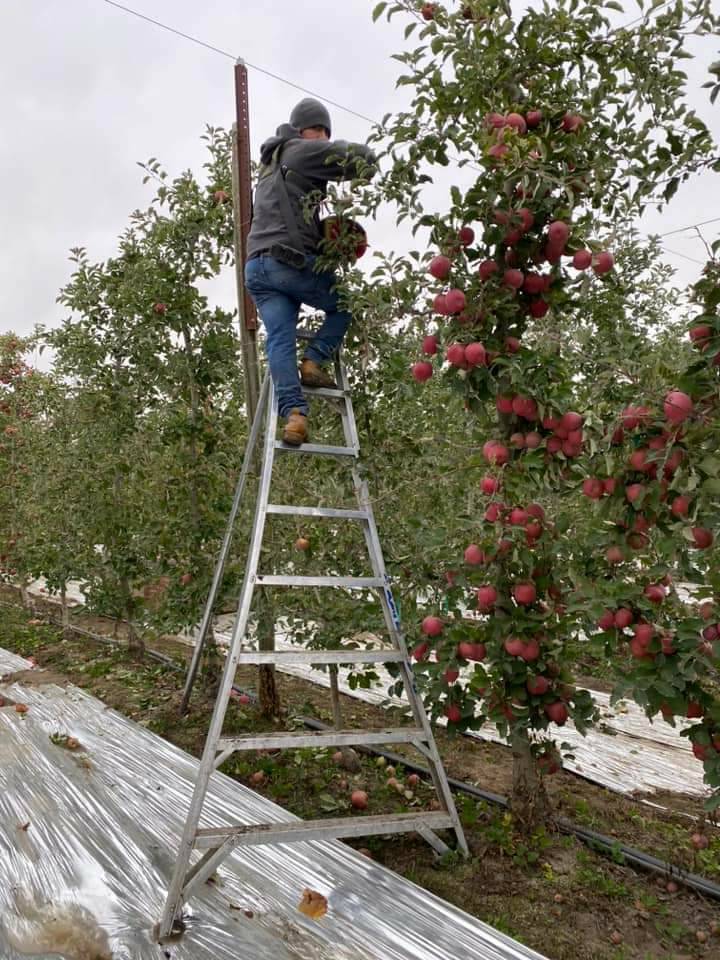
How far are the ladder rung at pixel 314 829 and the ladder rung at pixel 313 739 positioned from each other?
22 cm

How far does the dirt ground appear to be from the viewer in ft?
7.29

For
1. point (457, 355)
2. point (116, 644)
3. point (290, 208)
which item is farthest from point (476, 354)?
point (116, 644)

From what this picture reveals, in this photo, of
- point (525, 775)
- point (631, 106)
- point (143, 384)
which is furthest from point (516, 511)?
point (143, 384)

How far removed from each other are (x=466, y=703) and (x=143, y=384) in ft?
9.13

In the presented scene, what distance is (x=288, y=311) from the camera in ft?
9.91

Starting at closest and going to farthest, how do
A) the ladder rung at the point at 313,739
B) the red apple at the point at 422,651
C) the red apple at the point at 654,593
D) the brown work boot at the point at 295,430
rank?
the red apple at the point at 654,593 < the ladder rung at the point at 313,739 < the red apple at the point at 422,651 < the brown work boot at the point at 295,430

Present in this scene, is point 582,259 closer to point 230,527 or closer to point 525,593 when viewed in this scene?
point 525,593

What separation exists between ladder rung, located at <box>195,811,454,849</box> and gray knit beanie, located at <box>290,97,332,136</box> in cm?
261

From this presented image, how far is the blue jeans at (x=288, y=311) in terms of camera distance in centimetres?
291

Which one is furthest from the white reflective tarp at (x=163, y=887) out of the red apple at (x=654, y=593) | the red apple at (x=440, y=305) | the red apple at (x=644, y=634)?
the red apple at (x=440, y=305)

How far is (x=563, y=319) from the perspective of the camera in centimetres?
265

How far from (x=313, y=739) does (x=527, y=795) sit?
88cm

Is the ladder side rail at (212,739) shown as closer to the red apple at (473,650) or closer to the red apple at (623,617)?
the red apple at (473,650)

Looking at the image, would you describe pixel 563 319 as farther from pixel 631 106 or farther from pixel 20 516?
pixel 20 516
